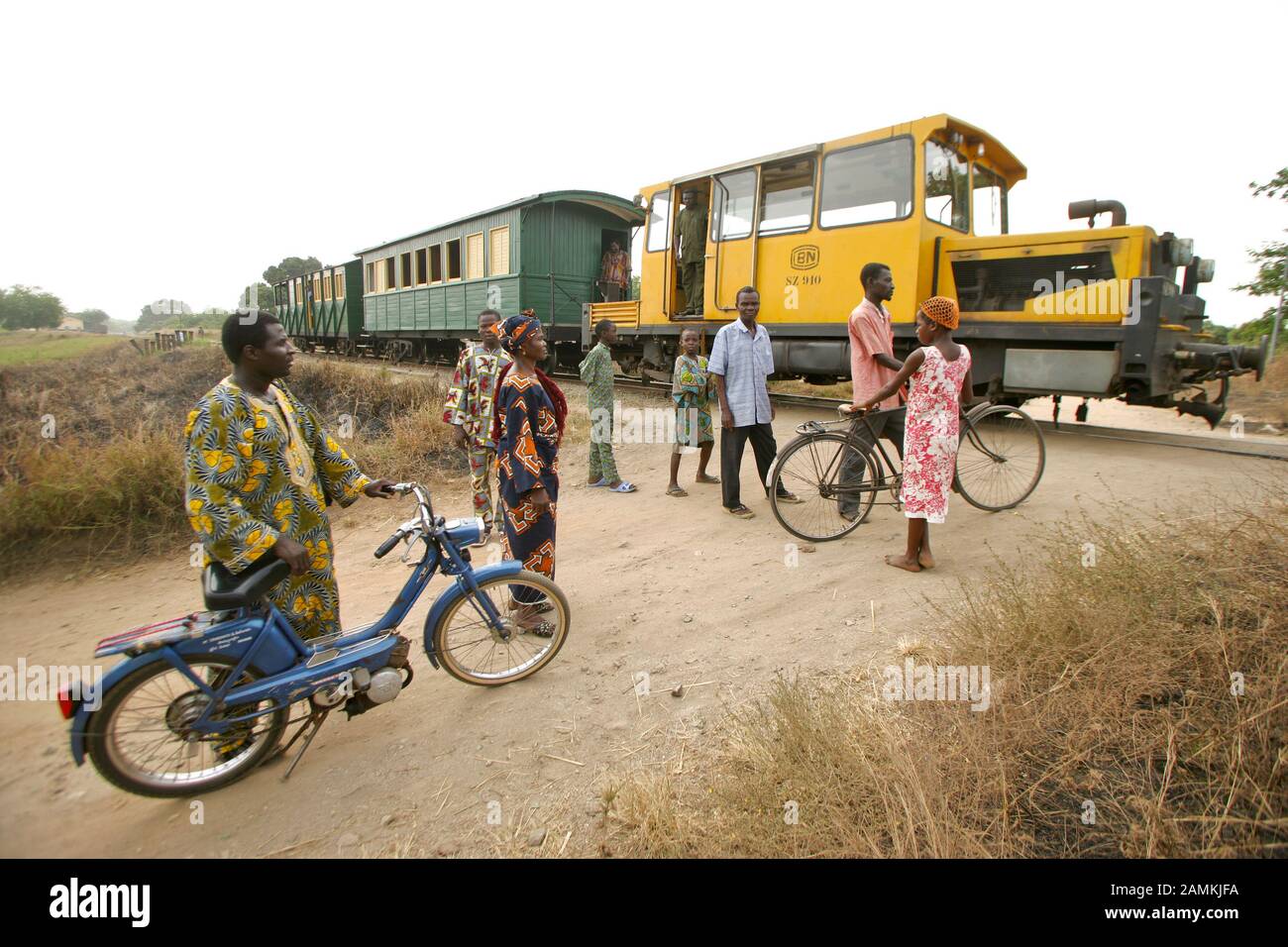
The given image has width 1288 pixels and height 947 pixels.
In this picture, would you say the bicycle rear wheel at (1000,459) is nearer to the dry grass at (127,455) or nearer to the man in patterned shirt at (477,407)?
the man in patterned shirt at (477,407)

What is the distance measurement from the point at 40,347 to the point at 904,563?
37188 millimetres

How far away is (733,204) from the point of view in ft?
27.9

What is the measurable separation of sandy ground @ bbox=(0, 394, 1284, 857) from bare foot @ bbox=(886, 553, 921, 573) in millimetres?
83

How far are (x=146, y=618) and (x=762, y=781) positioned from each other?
475 centimetres

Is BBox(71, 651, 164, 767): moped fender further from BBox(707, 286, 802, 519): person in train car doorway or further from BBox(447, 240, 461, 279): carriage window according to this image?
BBox(447, 240, 461, 279): carriage window

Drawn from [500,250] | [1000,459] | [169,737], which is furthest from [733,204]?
[169,737]

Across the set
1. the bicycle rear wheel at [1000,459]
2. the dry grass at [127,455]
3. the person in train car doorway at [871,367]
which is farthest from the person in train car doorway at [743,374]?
the dry grass at [127,455]

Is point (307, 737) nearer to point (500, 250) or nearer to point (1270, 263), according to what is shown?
point (500, 250)

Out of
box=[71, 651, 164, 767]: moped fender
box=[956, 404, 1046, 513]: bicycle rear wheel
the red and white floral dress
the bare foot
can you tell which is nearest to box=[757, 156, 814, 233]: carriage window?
box=[956, 404, 1046, 513]: bicycle rear wheel

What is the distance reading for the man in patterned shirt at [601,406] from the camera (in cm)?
610

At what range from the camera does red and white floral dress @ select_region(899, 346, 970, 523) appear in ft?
11.8

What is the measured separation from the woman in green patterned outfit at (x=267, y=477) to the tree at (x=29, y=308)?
5940 centimetres

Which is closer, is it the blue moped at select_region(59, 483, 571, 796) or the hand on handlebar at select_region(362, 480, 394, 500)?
the blue moped at select_region(59, 483, 571, 796)
